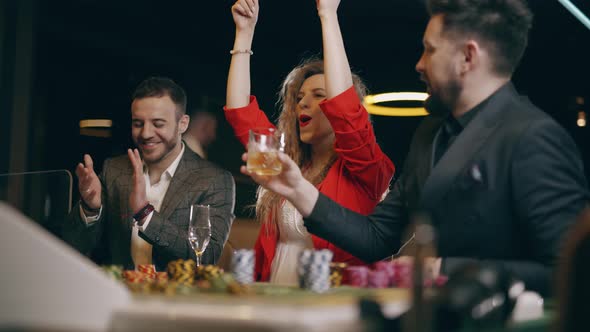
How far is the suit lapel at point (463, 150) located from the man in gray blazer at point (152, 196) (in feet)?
4.24

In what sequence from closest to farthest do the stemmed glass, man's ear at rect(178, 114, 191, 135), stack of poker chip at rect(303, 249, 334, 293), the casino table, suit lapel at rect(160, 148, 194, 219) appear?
the casino table < stack of poker chip at rect(303, 249, 334, 293) < the stemmed glass < suit lapel at rect(160, 148, 194, 219) < man's ear at rect(178, 114, 191, 135)

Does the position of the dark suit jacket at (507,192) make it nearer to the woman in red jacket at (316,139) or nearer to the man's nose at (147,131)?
the woman in red jacket at (316,139)

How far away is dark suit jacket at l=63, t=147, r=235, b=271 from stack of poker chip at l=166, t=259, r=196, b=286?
1.06 meters

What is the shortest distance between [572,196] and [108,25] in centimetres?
324

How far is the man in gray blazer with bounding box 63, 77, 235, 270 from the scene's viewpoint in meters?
2.91

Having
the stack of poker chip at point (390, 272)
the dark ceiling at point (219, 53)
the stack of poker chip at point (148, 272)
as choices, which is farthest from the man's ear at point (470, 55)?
the dark ceiling at point (219, 53)

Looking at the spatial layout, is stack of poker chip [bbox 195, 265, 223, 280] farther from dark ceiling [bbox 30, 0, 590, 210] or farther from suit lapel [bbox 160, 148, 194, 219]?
dark ceiling [bbox 30, 0, 590, 210]

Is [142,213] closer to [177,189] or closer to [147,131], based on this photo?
[177,189]

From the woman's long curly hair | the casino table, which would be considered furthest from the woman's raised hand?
the casino table

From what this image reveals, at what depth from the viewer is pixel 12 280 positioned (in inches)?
48.3

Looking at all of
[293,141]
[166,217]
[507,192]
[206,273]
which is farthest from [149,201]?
[507,192]

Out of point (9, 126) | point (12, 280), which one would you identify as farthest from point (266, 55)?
point (12, 280)

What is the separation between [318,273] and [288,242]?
1091 mm

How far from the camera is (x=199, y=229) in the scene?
2.34 metres
